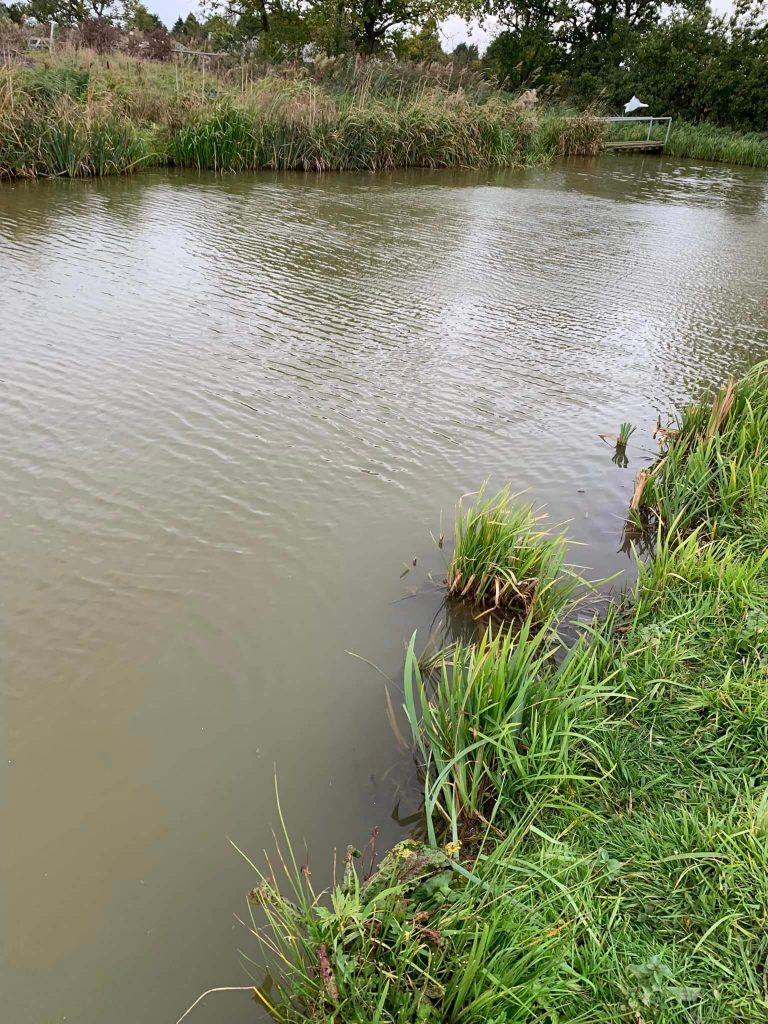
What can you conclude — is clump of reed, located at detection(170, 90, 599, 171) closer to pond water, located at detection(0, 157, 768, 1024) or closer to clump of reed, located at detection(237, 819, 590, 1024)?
pond water, located at detection(0, 157, 768, 1024)

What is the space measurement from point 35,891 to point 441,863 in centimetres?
108

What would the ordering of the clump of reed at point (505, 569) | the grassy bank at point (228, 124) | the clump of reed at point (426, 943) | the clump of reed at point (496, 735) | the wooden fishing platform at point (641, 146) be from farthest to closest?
the wooden fishing platform at point (641, 146)
the grassy bank at point (228, 124)
the clump of reed at point (505, 569)
the clump of reed at point (496, 735)
the clump of reed at point (426, 943)

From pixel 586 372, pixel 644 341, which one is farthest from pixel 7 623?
pixel 644 341

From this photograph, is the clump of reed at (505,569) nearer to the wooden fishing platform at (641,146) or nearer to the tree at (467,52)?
the wooden fishing platform at (641,146)

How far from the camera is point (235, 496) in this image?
3.60 meters

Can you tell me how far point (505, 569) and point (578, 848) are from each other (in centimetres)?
129

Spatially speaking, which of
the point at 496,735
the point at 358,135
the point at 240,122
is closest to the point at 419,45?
the point at 358,135

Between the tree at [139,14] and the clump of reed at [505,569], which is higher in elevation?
the tree at [139,14]

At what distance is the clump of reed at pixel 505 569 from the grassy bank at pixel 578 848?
0.02 m

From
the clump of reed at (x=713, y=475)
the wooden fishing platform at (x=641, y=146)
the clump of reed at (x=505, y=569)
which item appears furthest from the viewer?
the wooden fishing platform at (x=641, y=146)

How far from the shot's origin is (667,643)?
102 inches

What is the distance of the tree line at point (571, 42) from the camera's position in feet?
78.1

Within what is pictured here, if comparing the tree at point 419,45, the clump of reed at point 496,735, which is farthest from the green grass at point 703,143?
the clump of reed at point 496,735

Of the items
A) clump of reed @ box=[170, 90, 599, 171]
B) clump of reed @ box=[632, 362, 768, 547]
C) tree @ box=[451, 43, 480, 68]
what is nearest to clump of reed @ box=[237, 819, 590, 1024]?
clump of reed @ box=[632, 362, 768, 547]
